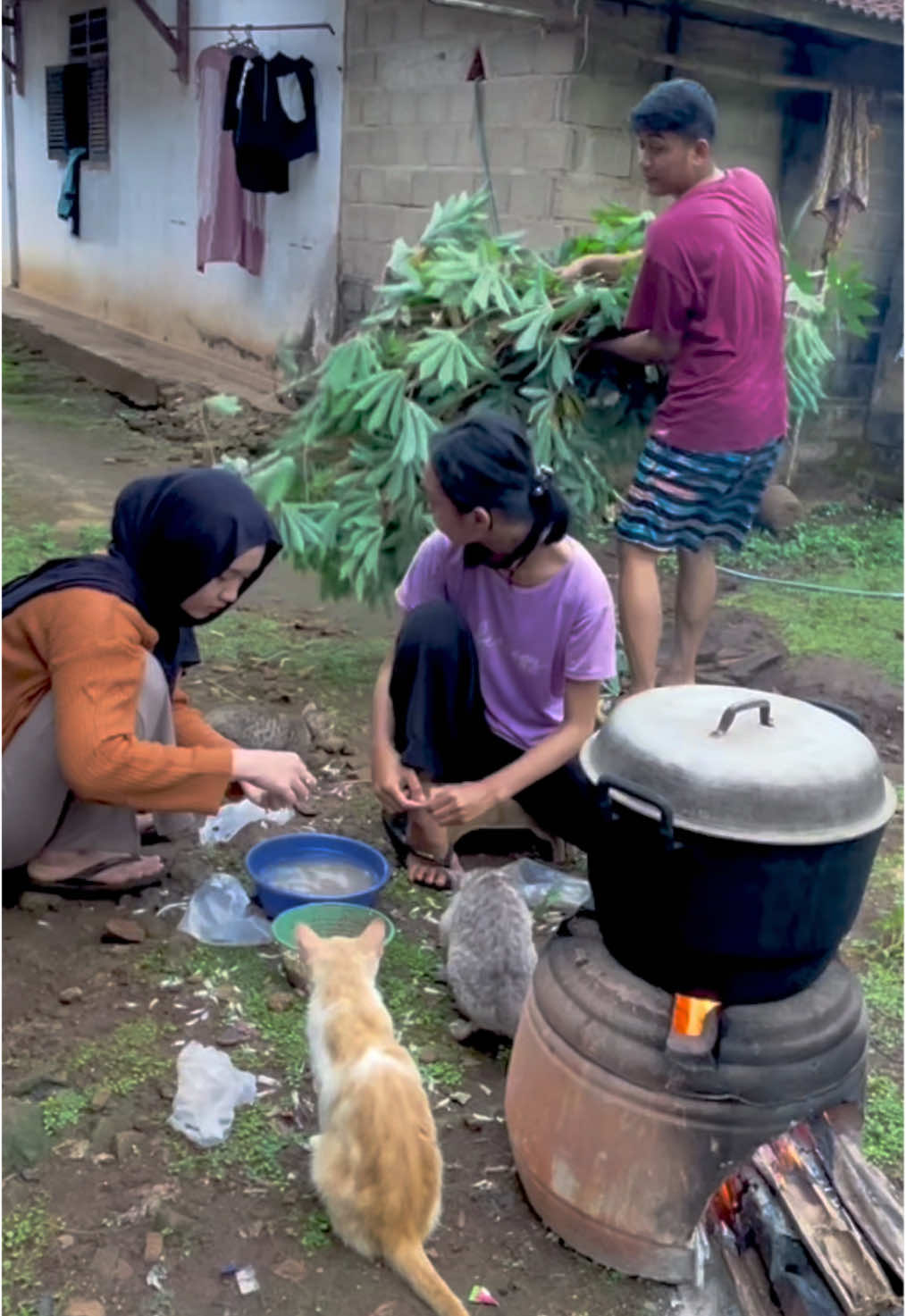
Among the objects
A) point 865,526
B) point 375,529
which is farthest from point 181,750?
point 865,526

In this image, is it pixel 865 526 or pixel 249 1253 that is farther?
pixel 865 526

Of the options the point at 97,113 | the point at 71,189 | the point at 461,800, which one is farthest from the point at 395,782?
the point at 71,189

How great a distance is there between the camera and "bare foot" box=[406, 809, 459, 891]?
3254 millimetres

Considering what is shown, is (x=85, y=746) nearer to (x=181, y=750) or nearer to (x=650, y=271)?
(x=181, y=750)

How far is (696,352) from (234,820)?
2.12 m

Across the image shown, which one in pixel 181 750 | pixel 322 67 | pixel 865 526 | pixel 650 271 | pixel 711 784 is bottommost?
pixel 865 526

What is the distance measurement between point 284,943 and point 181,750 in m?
0.51

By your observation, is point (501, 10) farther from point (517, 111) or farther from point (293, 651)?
point (293, 651)

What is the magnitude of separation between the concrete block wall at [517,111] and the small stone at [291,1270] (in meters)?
5.72

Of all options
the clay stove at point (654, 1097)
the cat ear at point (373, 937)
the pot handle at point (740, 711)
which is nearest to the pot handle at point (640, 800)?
the pot handle at point (740, 711)

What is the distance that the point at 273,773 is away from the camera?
269 cm

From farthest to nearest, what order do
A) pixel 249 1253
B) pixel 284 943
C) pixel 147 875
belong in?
pixel 147 875, pixel 284 943, pixel 249 1253

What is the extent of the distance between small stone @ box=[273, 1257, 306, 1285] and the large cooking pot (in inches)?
29.9

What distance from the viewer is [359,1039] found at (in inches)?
84.5
